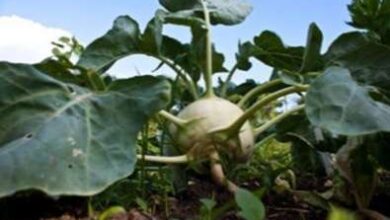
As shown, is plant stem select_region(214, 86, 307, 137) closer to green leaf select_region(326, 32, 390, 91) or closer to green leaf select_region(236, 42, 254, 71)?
green leaf select_region(326, 32, 390, 91)

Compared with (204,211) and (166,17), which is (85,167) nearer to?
(204,211)

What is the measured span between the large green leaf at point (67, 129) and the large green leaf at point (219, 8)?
696 mm

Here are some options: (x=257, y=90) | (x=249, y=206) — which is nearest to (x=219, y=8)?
(x=257, y=90)

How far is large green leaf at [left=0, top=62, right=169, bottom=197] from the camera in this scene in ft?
3.04

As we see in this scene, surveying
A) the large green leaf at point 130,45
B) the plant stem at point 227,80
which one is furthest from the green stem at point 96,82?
the plant stem at point 227,80

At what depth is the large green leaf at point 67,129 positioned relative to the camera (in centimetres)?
93

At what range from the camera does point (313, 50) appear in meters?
1.43

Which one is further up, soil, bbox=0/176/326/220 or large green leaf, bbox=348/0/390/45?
large green leaf, bbox=348/0/390/45

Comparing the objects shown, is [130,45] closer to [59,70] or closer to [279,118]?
[59,70]

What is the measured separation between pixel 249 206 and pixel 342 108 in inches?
10.2

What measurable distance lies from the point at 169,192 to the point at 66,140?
0.38 m

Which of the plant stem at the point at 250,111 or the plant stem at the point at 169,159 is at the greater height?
the plant stem at the point at 250,111

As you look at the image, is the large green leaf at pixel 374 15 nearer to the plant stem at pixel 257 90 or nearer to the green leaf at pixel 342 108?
the plant stem at pixel 257 90

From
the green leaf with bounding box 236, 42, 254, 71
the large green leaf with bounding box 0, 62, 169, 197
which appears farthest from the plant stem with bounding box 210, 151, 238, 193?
the green leaf with bounding box 236, 42, 254, 71
